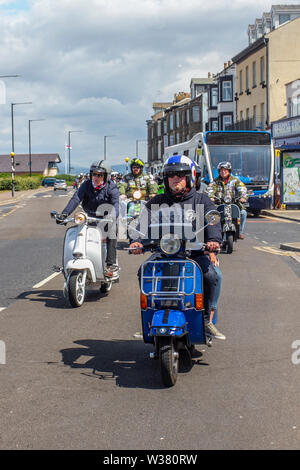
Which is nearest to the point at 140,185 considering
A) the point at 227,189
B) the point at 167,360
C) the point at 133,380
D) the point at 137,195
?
the point at 137,195

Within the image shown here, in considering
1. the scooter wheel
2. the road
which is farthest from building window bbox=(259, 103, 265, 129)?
the scooter wheel

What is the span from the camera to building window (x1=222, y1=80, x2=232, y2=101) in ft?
207

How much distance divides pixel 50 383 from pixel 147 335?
854mm

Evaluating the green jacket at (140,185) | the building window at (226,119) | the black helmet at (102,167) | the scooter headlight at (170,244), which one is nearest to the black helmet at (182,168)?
the scooter headlight at (170,244)

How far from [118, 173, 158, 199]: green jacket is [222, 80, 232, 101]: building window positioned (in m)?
50.2

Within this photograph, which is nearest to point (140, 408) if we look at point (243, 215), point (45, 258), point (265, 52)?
point (45, 258)

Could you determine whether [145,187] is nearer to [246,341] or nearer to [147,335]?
[246,341]

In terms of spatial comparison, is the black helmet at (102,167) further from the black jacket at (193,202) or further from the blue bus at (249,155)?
the blue bus at (249,155)

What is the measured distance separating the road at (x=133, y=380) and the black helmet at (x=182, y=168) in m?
1.35

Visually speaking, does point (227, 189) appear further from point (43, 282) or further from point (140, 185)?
point (43, 282)

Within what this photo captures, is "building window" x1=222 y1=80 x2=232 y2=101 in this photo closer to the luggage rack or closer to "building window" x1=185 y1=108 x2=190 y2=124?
"building window" x1=185 y1=108 x2=190 y2=124

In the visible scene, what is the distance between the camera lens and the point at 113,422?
13.9ft

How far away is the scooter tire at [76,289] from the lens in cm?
834

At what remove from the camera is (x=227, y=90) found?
63.2 metres
